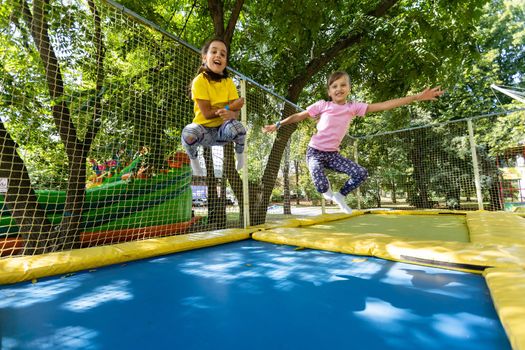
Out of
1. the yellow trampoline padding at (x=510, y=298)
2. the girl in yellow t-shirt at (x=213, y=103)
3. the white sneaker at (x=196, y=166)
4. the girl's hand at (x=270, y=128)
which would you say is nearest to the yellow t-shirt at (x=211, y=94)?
the girl in yellow t-shirt at (x=213, y=103)

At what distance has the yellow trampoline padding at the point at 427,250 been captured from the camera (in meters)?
1.54

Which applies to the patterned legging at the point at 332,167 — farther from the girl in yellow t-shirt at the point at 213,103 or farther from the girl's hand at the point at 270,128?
the girl in yellow t-shirt at the point at 213,103

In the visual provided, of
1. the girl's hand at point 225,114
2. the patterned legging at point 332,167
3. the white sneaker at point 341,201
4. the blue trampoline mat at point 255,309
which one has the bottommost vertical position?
the blue trampoline mat at point 255,309

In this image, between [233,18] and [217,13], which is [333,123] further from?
[217,13]

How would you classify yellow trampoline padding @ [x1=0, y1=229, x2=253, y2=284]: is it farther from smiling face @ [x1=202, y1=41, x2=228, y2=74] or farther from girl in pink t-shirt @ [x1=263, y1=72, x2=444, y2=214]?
smiling face @ [x1=202, y1=41, x2=228, y2=74]

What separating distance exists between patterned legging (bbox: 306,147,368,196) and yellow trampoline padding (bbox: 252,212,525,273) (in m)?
0.44

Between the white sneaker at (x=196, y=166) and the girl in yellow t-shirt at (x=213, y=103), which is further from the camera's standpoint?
the white sneaker at (x=196, y=166)

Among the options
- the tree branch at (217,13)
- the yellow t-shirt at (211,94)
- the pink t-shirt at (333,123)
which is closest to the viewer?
the yellow t-shirt at (211,94)

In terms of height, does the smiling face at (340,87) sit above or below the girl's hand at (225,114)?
above

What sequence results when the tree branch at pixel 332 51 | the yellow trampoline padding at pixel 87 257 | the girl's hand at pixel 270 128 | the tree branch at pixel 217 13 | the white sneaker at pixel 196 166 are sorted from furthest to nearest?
the tree branch at pixel 332 51
the tree branch at pixel 217 13
the girl's hand at pixel 270 128
the white sneaker at pixel 196 166
the yellow trampoline padding at pixel 87 257

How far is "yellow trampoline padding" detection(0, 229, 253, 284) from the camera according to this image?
1543 millimetres

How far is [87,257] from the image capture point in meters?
1.77

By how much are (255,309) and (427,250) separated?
4.11 feet

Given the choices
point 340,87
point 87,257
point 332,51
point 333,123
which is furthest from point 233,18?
point 87,257
